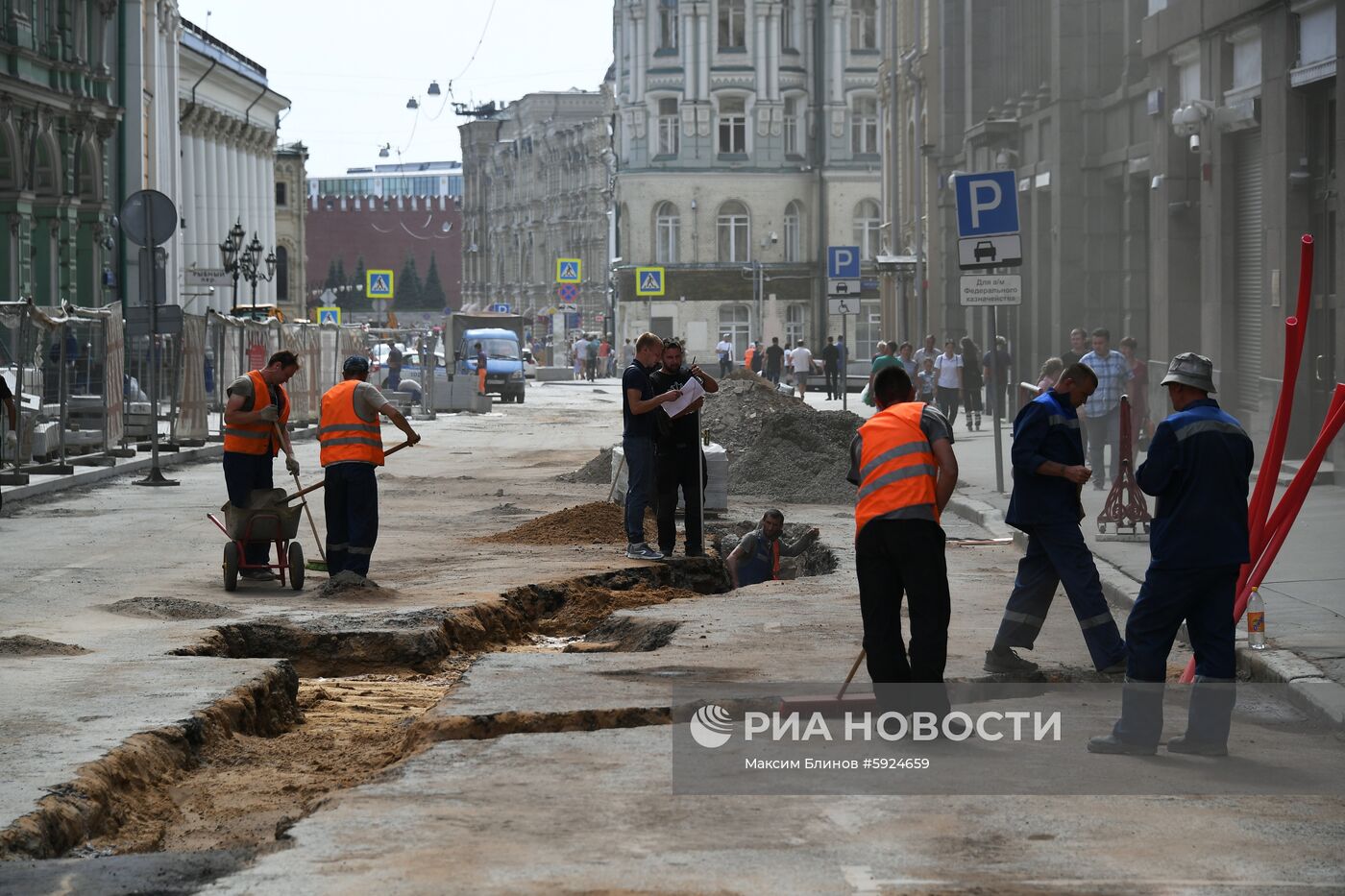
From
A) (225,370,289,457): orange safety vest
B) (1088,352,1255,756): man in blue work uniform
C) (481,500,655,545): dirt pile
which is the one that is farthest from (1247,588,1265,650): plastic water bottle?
(481,500,655,545): dirt pile

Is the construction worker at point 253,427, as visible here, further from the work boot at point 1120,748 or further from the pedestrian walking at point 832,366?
the pedestrian walking at point 832,366

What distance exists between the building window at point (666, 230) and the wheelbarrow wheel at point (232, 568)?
63221 mm

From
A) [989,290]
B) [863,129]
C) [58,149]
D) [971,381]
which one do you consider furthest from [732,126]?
[989,290]

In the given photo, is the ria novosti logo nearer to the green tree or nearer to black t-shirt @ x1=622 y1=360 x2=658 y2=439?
black t-shirt @ x1=622 y1=360 x2=658 y2=439

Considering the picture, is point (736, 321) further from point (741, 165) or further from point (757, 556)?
point (757, 556)

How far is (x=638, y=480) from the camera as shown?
1456 cm

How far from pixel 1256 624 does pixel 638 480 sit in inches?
230

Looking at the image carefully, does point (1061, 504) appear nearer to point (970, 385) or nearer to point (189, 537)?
point (189, 537)

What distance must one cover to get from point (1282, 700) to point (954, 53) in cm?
3321

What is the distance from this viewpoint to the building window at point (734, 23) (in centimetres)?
7650

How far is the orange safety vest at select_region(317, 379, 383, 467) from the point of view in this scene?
500 inches

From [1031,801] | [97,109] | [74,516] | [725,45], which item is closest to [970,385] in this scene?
[74,516]

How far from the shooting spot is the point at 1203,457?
7.60 meters

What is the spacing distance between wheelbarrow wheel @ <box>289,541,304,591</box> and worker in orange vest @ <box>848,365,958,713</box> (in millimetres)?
5660
